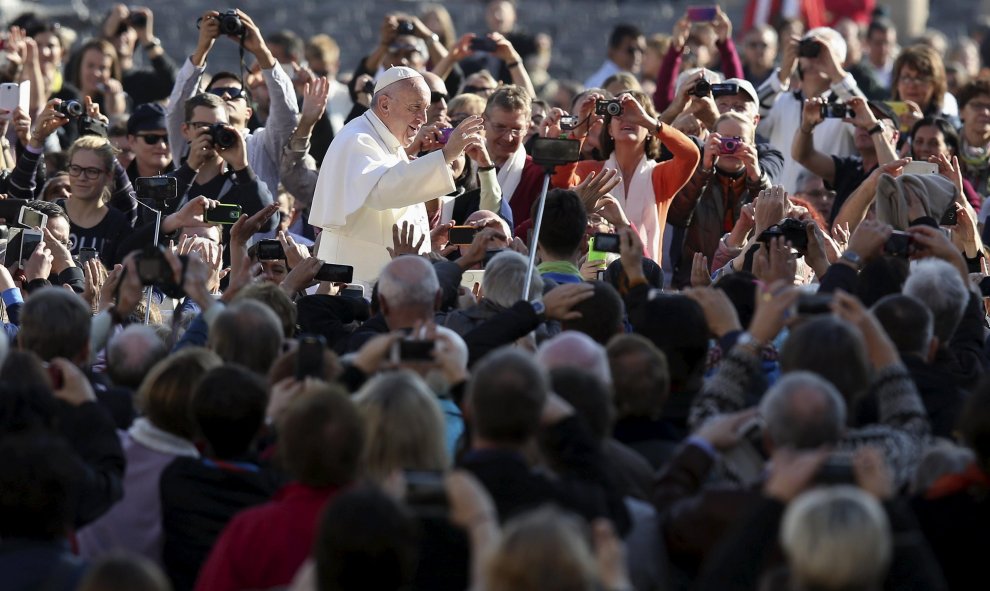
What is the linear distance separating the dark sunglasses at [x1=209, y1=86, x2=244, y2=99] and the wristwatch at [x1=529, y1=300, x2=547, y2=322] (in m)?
4.47

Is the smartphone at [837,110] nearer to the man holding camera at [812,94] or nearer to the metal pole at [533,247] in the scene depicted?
the man holding camera at [812,94]

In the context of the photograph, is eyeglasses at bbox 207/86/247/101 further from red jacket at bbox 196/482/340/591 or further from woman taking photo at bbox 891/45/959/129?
red jacket at bbox 196/482/340/591

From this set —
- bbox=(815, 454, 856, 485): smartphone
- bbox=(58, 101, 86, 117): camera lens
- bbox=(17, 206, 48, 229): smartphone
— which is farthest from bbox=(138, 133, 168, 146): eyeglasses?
bbox=(815, 454, 856, 485): smartphone

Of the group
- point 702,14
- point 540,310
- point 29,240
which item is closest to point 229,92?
point 29,240

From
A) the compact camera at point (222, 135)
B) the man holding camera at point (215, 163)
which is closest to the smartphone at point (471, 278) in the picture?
the man holding camera at point (215, 163)

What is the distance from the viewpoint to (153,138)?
10.4m

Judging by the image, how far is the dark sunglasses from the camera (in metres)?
10.4

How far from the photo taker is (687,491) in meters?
4.97

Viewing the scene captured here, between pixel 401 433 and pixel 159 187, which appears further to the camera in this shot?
pixel 159 187

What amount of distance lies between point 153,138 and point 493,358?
5979 millimetres

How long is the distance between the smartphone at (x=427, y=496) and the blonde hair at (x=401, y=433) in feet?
0.97

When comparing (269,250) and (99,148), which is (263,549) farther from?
(99,148)

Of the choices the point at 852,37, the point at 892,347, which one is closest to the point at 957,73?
the point at 852,37

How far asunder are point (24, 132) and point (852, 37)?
721 centimetres
